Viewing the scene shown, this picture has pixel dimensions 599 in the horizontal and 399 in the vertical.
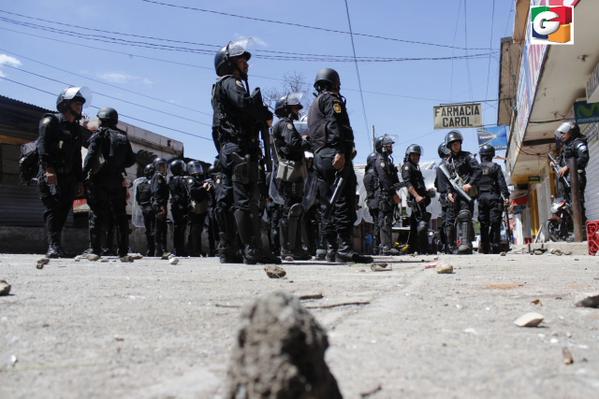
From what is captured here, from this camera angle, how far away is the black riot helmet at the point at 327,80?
571cm

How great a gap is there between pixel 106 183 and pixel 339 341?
19.9ft

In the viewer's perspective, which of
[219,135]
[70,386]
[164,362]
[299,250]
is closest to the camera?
[70,386]

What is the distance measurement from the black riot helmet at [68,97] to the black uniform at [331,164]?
3031 mm

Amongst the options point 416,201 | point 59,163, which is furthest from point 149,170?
point 416,201

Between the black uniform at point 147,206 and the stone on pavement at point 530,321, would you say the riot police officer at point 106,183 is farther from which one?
the stone on pavement at point 530,321

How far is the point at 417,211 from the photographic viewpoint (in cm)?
993

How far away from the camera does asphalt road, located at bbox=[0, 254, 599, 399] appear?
1.10m

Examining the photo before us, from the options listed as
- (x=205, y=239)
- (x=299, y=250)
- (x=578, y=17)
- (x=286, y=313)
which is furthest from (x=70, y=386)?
(x=205, y=239)

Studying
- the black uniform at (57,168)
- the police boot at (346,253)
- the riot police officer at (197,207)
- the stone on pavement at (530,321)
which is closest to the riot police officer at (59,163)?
the black uniform at (57,168)

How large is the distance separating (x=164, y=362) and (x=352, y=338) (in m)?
0.51

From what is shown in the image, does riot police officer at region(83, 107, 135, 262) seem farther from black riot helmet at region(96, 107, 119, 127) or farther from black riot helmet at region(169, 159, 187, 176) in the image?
black riot helmet at region(169, 159, 187, 176)

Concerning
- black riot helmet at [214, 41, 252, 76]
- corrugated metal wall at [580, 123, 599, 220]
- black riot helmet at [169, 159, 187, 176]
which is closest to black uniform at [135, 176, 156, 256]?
black riot helmet at [169, 159, 187, 176]

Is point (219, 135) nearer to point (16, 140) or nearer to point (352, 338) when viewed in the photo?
point (352, 338)

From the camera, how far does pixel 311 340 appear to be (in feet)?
2.88
